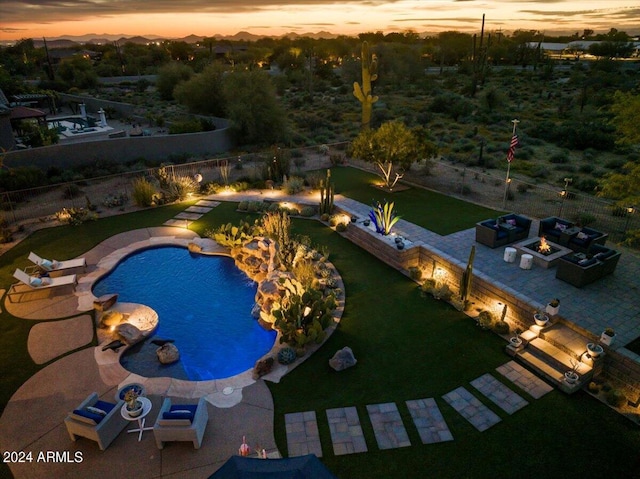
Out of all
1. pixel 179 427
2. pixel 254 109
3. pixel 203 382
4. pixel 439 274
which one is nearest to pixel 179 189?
pixel 254 109

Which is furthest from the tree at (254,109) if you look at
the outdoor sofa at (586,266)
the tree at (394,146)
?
the outdoor sofa at (586,266)

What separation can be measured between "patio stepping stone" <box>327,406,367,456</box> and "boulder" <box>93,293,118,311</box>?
24.5ft

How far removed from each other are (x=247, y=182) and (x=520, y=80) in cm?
6038

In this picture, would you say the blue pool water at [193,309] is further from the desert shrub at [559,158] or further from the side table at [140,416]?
the desert shrub at [559,158]

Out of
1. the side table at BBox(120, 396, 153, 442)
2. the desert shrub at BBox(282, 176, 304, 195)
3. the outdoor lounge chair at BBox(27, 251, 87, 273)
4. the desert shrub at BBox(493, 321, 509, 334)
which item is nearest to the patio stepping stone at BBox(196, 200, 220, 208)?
the desert shrub at BBox(282, 176, 304, 195)

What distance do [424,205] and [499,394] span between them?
11127 millimetres

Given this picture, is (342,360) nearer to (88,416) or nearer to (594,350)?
(88,416)

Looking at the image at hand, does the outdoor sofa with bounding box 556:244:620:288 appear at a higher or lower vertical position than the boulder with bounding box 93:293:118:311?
higher

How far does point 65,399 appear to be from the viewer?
8.95m

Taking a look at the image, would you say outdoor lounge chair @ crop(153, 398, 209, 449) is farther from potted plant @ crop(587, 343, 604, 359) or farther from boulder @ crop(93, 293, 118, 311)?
potted plant @ crop(587, 343, 604, 359)

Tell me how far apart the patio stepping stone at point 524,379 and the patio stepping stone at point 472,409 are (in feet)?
3.97

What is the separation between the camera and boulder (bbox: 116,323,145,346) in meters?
10.6

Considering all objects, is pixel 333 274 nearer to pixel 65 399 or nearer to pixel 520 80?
pixel 65 399

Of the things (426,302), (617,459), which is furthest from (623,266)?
(617,459)
